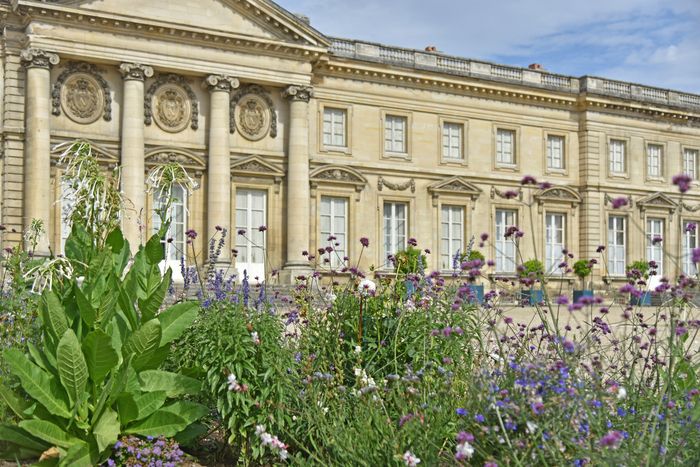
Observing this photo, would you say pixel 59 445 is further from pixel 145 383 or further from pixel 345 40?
pixel 345 40

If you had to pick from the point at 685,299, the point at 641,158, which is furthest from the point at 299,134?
the point at 685,299

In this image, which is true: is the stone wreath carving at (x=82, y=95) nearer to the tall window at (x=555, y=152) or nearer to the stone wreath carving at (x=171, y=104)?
the stone wreath carving at (x=171, y=104)

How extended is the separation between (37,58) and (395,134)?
411 inches

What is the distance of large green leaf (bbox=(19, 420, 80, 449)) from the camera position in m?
4.66

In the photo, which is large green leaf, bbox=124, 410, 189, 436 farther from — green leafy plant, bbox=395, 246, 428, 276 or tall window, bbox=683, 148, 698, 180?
tall window, bbox=683, 148, 698, 180

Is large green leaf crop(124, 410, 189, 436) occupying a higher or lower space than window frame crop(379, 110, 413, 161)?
lower

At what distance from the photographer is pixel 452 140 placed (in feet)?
82.5

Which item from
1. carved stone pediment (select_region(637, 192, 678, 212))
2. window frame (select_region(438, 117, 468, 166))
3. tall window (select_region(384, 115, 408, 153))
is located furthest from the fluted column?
carved stone pediment (select_region(637, 192, 678, 212))

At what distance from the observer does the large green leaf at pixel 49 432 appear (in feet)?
15.3

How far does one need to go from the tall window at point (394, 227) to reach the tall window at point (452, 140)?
2.44 m

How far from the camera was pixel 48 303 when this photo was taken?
4.73 meters

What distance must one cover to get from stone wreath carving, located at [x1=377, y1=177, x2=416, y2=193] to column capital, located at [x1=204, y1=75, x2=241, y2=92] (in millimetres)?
5304

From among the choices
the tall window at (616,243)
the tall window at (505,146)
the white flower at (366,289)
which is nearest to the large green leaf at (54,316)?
the white flower at (366,289)

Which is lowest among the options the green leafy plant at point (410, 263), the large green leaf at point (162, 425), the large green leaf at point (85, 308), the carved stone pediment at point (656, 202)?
the large green leaf at point (162, 425)
